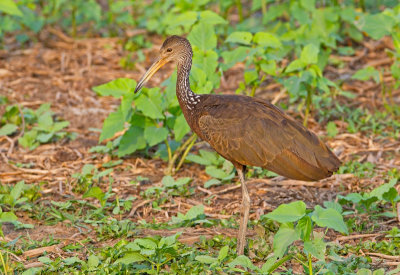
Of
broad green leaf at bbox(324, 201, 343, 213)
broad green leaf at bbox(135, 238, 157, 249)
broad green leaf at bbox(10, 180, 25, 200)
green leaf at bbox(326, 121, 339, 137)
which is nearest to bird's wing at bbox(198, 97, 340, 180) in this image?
broad green leaf at bbox(324, 201, 343, 213)

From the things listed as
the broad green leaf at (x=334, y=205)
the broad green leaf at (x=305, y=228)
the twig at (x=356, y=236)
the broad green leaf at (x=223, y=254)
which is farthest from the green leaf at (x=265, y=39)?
the broad green leaf at (x=305, y=228)

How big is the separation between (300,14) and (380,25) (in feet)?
4.45

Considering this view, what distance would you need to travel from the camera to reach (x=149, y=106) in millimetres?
6652

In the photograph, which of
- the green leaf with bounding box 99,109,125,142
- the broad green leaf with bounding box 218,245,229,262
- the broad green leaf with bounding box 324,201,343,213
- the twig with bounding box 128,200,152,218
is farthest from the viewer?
the green leaf with bounding box 99,109,125,142

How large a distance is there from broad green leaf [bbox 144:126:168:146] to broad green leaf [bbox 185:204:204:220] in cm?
103

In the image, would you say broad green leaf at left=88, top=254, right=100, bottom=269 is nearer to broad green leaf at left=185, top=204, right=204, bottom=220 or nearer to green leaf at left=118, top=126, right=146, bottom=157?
broad green leaf at left=185, top=204, right=204, bottom=220

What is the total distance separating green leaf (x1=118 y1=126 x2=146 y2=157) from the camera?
7012 mm

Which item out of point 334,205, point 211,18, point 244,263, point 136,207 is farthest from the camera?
point 211,18

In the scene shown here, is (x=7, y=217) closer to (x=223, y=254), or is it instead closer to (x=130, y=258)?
(x=130, y=258)

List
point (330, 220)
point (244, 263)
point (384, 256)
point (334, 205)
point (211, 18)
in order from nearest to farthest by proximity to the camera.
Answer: point (330, 220)
point (244, 263)
point (384, 256)
point (334, 205)
point (211, 18)

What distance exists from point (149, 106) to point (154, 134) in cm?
31

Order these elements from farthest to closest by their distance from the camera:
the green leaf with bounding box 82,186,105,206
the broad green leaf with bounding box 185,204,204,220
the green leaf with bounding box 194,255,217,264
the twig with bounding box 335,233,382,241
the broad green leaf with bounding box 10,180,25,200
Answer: the broad green leaf with bounding box 10,180,25,200 < the green leaf with bounding box 82,186,105,206 < the broad green leaf with bounding box 185,204,204,220 < the twig with bounding box 335,233,382,241 < the green leaf with bounding box 194,255,217,264

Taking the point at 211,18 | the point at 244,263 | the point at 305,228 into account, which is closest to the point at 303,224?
the point at 305,228

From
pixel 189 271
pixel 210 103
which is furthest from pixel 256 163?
pixel 189 271
